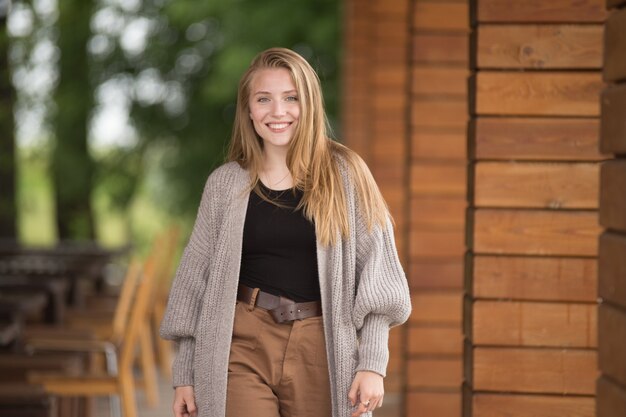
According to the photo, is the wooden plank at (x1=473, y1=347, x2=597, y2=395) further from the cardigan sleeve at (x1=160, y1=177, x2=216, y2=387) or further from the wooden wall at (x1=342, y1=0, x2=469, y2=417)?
the wooden wall at (x1=342, y1=0, x2=469, y2=417)

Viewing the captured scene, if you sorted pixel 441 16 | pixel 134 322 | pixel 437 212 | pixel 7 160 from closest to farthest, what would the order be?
1. pixel 441 16
2. pixel 437 212
3. pixel 134 322
4. pixel 7 160

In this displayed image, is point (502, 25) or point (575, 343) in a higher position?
point (502, 25)

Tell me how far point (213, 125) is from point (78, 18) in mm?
2047

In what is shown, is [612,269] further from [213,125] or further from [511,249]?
[213,125]

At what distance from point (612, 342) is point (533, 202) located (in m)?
1.60

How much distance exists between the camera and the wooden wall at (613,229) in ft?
5.89

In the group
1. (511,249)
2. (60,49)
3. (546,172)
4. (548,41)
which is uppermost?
(60,49)

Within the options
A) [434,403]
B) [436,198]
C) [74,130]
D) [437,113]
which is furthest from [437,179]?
[74,130]

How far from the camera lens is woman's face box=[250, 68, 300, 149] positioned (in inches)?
111

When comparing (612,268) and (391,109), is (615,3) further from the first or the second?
(391,109)

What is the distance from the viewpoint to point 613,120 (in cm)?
186

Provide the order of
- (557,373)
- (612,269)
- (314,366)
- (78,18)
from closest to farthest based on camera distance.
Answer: (612,269) → (314,366) → (557,373) → (78,18)

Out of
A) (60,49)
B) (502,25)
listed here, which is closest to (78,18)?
(60,49)

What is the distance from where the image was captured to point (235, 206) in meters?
2.87
